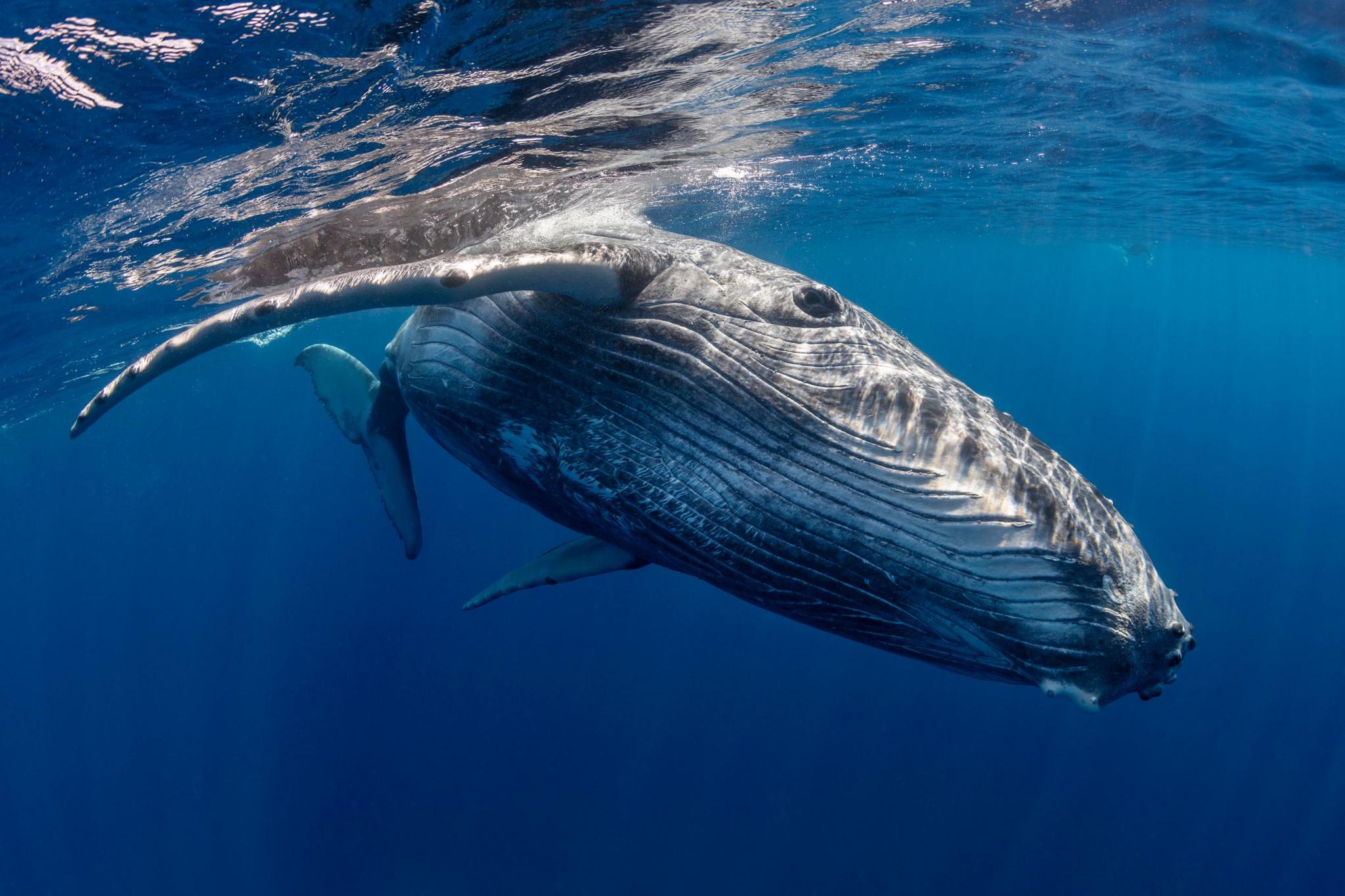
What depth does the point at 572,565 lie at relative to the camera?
4.72 m

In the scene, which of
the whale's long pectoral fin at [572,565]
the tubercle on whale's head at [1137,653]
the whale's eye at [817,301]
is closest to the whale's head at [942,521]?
the tubercle on whale's head at [1137,653]

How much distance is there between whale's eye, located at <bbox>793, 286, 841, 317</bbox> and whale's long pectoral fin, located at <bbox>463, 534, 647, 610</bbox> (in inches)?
68.9

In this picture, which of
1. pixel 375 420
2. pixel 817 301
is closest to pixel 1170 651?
pixel 817 301

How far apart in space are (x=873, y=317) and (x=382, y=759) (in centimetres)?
3509

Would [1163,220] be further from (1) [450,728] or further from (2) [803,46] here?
(1) [450,728]

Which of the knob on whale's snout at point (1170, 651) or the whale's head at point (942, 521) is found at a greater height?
the whale's head at point (942, 521)

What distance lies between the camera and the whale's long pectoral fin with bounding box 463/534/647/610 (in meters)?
4.43

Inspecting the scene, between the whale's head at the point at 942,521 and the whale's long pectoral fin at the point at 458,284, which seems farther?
the whale's long pectoral fin at the point at 458,284

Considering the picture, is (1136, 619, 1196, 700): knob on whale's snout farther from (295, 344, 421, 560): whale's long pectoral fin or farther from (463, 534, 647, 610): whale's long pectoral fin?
(295, 344, 421, 560): whale's long pectoral fin

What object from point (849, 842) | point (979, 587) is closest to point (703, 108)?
point (979, 587)

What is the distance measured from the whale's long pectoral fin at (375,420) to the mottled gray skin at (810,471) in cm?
257

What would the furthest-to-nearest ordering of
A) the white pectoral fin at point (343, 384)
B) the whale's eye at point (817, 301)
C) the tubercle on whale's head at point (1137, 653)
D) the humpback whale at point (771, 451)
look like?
the white pectoral fin at point (343, 384)
the whale's eye at point (817, 301)
the humpback whale at point (771, 451)
the tubercle on whale's head at point (1137, 653)

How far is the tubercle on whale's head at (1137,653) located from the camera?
209 cm

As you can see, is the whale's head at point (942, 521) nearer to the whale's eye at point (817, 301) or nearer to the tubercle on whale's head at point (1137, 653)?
the tubercle on whale's head at point (1137, 653)
